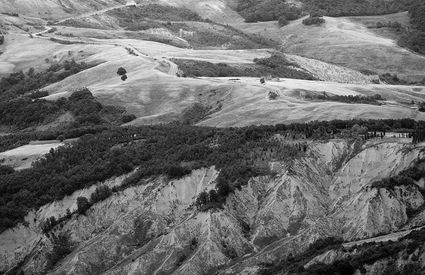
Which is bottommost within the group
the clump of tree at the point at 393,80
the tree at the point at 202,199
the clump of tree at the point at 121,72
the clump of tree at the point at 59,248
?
the clump of tree at the point at 393,80

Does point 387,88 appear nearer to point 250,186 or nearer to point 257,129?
point 257,129

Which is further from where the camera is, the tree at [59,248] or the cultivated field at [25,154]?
the cultivated field at [25,154]

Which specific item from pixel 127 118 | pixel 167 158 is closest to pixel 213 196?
pixel 167 158

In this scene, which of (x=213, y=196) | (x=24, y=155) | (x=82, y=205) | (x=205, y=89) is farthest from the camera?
(x=205, y=89)

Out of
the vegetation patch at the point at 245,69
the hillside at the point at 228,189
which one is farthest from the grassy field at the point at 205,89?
the vegetation patch at the point at 245,69

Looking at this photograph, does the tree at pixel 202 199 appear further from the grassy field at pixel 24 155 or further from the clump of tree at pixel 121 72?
the clump of tree at pixel 121 72

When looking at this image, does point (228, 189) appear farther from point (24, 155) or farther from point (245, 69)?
point (245, 69)
